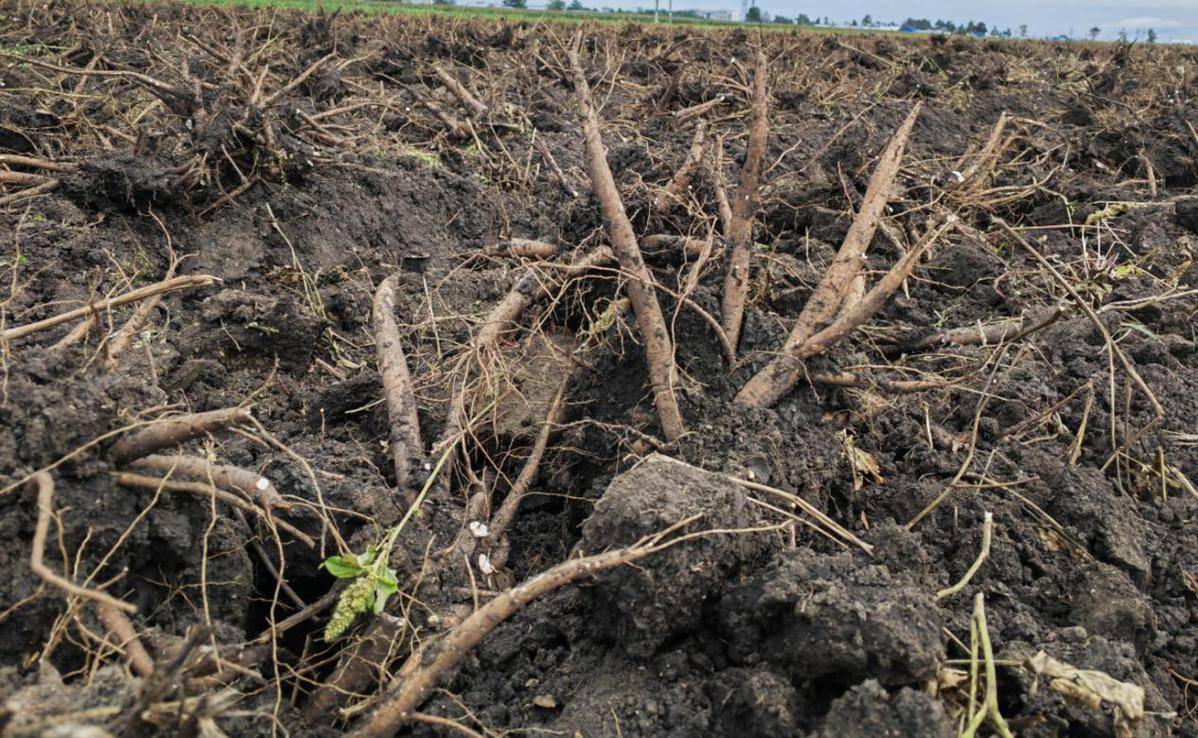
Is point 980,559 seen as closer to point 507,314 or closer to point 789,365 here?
point 789,365

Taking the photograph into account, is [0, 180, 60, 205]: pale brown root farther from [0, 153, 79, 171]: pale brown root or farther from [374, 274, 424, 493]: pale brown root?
[374, 274, 424, 493]: pale brown root

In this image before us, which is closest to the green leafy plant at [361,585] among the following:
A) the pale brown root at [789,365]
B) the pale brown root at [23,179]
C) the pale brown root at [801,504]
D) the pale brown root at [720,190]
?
the pale brown root at [801,504]

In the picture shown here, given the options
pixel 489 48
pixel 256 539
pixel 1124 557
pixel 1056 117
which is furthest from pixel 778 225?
pixel 489 48

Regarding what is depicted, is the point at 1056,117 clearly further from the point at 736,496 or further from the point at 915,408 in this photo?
the point at 736,496

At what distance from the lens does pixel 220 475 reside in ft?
6.38

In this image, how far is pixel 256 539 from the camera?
2129mm

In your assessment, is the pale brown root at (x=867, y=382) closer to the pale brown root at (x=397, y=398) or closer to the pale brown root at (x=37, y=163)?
the pale brown root at (x=397, y=398)

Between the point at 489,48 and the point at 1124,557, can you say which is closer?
the point at 1124,557

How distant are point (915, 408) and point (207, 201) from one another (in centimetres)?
347

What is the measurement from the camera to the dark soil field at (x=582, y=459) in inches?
68.3

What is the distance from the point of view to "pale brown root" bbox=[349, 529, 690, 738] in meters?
1.74

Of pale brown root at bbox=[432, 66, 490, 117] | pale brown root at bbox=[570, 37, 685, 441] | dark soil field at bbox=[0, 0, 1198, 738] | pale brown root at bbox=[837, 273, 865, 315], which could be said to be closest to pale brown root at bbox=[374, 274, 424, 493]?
dark soil field at bbox=[0, 0, 1198, 738]

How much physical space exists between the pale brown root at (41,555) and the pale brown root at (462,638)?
540 millimetres

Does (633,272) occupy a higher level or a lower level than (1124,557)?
higher
